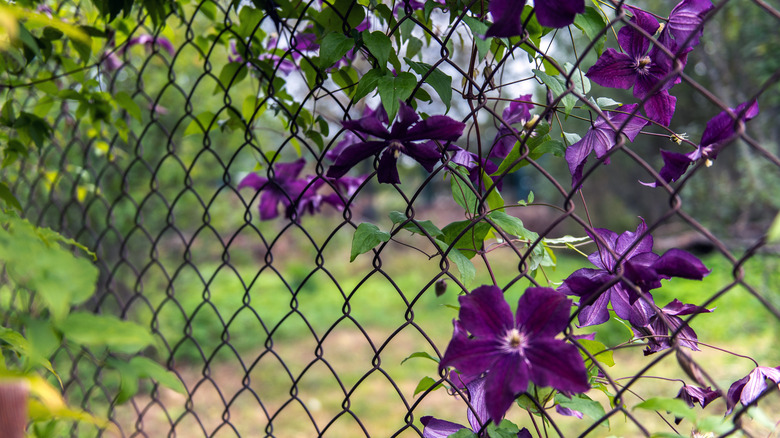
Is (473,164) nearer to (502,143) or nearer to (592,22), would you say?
(502,143)

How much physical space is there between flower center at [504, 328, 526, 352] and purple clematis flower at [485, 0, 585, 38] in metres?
0.31

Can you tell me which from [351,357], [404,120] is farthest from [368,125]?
[351,357]

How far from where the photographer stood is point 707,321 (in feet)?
12.5

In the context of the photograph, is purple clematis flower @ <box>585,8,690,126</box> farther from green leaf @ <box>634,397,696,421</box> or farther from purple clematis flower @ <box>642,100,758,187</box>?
green leaf @ <box>634,397,696,421</box>

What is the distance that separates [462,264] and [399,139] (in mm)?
169

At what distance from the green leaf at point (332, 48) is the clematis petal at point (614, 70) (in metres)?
0.31

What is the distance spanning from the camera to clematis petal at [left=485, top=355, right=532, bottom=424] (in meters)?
0.54

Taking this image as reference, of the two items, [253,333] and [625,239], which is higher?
[253,333]

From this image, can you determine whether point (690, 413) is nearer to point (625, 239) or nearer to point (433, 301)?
point (625, 239)

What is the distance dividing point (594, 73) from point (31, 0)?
3.53 feet

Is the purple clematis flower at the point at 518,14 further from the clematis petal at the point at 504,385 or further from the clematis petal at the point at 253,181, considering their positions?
the clematis petal at the point at 253,181

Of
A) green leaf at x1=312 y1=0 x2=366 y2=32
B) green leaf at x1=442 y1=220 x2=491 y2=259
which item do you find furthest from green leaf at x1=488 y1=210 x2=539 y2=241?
green leaf at x1=312 y1=0 x2=366 y2=32

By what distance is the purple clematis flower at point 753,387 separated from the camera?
571mm

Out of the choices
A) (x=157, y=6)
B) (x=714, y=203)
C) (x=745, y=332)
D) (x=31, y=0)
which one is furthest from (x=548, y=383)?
(x=714, y=203)
